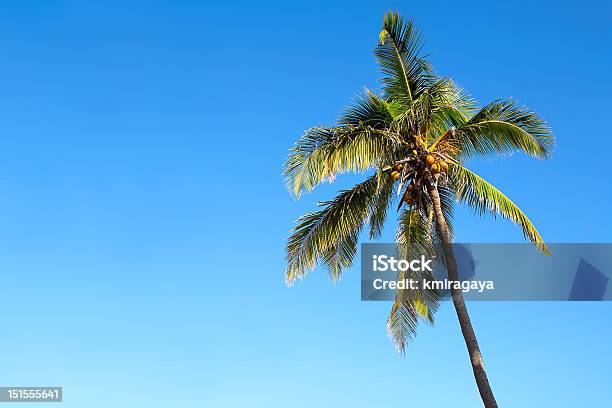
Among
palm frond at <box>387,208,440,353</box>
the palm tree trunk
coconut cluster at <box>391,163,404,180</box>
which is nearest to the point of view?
the palm tree trunk

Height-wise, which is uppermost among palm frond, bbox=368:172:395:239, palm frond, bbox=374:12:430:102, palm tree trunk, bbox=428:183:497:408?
palm frond, bbox=374:12:430:102

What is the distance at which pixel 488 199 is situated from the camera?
58.9ft

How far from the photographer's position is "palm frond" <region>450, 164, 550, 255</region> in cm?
1762

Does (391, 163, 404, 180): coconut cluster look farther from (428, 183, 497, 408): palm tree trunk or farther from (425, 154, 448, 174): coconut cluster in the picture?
(428, 183, 497, 408): palm tree trunk

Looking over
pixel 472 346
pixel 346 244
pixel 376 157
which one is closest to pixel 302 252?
pixel 346 244

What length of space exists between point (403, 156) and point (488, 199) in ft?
7.01

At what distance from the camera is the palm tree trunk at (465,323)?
16.0 m

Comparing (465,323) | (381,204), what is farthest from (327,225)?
(465,323)

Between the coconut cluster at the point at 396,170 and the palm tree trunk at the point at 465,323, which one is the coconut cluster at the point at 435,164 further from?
the coconut cluster at the point at 396,170

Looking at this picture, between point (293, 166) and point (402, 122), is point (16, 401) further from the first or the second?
point (402, 122)

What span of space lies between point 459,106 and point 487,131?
112 centimetres

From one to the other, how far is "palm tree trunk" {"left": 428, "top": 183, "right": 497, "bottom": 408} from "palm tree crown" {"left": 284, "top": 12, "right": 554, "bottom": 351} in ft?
0.47

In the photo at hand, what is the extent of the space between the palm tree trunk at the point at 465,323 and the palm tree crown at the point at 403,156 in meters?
0.14

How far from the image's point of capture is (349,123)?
18.4 metres
